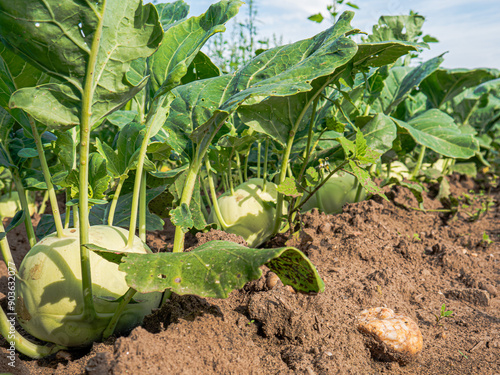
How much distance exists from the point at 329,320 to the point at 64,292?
2.87 feet

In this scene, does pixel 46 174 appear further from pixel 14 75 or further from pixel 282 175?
pixel 282 175

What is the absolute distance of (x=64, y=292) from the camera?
118 centimetres

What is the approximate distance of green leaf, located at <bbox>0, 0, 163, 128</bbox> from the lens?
35.9 inches

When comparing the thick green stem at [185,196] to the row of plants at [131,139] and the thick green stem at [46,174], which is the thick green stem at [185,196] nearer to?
the row of plants at [131,139]

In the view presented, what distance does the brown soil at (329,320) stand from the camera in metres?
1.13

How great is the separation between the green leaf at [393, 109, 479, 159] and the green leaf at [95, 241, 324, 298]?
1637 mm

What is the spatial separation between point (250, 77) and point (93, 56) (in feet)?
2.15

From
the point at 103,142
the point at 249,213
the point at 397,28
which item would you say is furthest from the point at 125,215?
the point at 397,28

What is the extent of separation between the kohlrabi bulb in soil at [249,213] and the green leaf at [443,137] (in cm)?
96

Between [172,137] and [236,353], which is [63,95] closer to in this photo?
[172,137]

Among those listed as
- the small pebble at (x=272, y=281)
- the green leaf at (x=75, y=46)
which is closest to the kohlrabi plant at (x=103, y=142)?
the green leaf at (x=75, y=46)

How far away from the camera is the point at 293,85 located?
1.17 m

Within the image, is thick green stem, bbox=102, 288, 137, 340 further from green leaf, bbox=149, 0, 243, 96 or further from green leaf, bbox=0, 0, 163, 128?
green leaf, bbox=149, 0, 243, 96

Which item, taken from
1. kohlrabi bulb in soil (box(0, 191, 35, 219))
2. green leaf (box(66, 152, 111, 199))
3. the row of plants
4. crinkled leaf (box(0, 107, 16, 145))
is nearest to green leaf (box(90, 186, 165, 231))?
the row of plants
